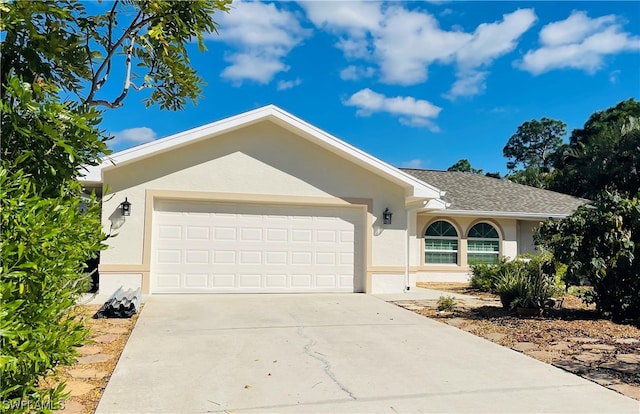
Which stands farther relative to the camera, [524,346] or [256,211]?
[256,211]

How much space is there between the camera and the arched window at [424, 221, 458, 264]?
16297mm

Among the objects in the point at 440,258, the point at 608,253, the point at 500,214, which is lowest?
the point at 440,258

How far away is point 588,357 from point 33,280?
6337mm

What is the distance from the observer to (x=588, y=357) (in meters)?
5.91

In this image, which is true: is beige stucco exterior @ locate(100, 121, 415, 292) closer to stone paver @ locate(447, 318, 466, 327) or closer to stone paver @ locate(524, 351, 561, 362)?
stone paver @ locate(447, 318, 466, 327)

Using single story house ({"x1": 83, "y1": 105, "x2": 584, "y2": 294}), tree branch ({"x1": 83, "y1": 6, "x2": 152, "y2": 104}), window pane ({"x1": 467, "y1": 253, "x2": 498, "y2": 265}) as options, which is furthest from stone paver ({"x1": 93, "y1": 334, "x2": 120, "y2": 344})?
window pane ({"x1": 467, "y1": 253, "x2": 498, "y2": 265})

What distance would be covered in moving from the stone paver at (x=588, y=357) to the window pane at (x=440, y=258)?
10147mm

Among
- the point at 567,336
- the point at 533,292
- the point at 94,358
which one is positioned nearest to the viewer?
the point at 94,358

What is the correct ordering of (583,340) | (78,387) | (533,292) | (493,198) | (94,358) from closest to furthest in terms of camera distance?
(78,387)
(94,358)
(583,340)
(533,292)
(493,198)

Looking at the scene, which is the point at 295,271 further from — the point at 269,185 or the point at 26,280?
the point at 26,280

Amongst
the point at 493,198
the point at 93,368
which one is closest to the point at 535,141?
the point at 493,198

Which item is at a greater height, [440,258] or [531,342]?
[440,258]

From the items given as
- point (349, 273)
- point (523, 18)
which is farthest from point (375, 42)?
point (349, 273)

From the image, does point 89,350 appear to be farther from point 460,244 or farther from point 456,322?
point 460,244
